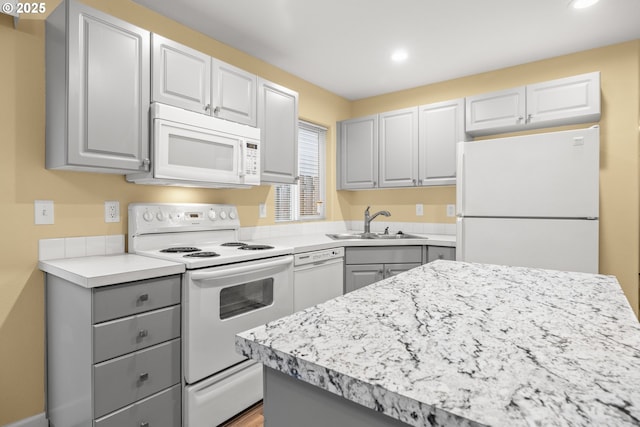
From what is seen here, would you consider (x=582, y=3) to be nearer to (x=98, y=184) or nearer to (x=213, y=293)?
(x=213, y=293)

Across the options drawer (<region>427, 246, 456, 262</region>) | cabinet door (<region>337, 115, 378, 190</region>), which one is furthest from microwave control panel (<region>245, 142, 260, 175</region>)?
drawer (<region>427, 246, 456, 262</region>)

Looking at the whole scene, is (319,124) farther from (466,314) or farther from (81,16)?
(466,314)

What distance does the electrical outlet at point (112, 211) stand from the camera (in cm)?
208

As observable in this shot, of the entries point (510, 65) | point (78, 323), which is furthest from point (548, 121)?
point (78, 323)

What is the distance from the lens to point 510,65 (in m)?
3.14

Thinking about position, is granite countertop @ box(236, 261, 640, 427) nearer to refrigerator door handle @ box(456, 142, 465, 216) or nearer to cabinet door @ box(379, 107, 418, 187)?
refrigerator door handle @ box(456, 142, 465, 216)

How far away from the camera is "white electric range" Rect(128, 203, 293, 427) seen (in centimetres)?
177

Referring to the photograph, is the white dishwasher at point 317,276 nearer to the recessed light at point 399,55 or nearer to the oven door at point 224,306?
the oven door at point 224,306

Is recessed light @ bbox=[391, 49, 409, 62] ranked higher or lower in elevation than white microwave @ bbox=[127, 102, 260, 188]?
higher

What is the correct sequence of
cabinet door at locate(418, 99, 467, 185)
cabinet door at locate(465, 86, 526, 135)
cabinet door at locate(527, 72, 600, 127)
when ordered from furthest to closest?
cabinet door at locate(418, 99, 467, 185), cabinet door at locate(465, 86, 526, 135), cabinet door at locate(527, 72, 600, 127)

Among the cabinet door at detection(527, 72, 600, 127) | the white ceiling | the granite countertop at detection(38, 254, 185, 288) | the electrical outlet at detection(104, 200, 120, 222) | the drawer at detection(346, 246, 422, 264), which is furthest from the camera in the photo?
the drawer at detection(346, 246, 422, 264)

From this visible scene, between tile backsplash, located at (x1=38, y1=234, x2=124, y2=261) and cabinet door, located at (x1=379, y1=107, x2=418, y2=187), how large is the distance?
2454 mm

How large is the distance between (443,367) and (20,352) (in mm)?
2169

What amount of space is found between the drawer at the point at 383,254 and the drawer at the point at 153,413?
1.71m
